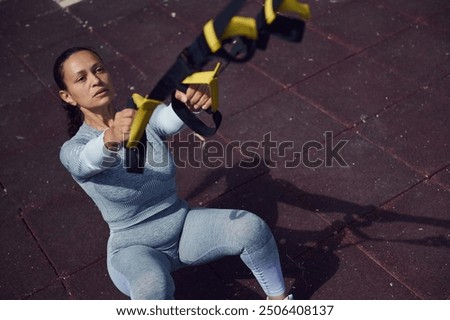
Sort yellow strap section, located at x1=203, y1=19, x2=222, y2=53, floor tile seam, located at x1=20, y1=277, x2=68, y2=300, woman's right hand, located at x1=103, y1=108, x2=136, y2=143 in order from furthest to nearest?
floor tile seam, located at x1=20, y1=277, x2=68, y2=300, woman's right hand, located at x1=103, y1=108, x2=136, y2=143, yellow strap section, located at x1=203, y1=19, x2=222, y2=53

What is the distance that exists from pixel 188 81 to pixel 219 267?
1790 millimetres

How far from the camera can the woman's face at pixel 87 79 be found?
292 centimetres

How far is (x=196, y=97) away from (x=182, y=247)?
902 mm

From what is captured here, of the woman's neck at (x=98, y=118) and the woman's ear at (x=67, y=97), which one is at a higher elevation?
the woman's ear at (x=67, y=97)

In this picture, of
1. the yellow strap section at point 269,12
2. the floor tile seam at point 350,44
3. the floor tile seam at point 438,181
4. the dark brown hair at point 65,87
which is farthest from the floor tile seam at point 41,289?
the floor tile seam at point 350,44

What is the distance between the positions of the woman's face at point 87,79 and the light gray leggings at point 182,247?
2.40 ft

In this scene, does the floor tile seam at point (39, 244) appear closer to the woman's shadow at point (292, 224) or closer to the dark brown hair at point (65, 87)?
the woman's shadow at point (292, 224)

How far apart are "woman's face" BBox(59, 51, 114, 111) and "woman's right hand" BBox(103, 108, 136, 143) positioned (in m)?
0.44

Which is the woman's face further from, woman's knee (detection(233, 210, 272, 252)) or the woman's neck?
woman's knee (detection(233, 210, 272, 252))

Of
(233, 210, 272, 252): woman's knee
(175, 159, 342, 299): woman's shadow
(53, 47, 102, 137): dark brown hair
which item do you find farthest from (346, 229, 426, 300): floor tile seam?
(53, 47, 102, 137): dark brown hair

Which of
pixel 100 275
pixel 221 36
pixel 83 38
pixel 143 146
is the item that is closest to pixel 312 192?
pixel 100 275

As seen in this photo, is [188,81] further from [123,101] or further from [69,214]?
[123,101]

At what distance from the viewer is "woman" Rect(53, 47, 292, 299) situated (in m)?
2.89

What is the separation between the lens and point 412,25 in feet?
19.1
